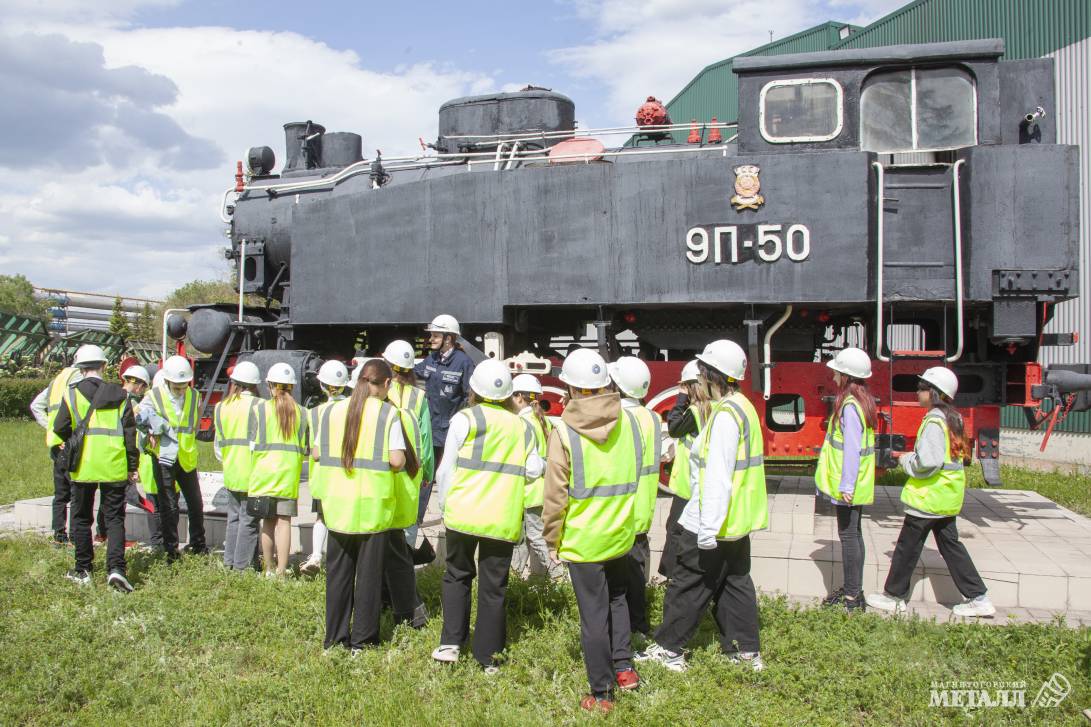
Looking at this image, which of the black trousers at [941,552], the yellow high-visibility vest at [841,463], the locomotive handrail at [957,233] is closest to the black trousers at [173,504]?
the yellow high-visibility vest at [841,463]

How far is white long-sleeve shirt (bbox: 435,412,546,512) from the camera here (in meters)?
4.45

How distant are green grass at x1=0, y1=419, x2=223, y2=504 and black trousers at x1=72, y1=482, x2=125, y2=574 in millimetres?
3700

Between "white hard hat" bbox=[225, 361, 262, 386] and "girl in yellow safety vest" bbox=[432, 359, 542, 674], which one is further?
"white hard hat" bbox=[225, 361, 262, 386]

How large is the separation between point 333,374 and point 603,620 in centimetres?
266

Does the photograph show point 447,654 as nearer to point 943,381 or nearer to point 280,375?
point 280,375

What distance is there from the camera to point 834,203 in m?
7.27

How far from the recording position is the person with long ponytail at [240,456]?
6.26 meters

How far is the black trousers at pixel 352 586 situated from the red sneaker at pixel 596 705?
4.51ft

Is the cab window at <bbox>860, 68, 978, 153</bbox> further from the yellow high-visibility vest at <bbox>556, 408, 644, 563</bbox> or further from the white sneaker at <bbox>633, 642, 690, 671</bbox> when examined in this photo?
the white sneaker at <bbox>633, 642, 690, 671</bbox>

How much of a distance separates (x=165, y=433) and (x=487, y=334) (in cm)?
305

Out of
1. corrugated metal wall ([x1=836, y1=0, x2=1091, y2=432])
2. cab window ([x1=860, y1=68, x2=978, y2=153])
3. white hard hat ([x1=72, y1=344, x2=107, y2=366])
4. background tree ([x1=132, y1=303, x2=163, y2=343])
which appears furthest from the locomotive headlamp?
background tree ([x1=132, y1=303, x2=163, y2=343])

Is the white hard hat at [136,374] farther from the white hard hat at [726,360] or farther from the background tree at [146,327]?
the background tree at [146,327]

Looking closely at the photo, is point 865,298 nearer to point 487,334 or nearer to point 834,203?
point 834,203

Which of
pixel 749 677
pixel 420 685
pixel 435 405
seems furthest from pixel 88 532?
pixel 749 677
